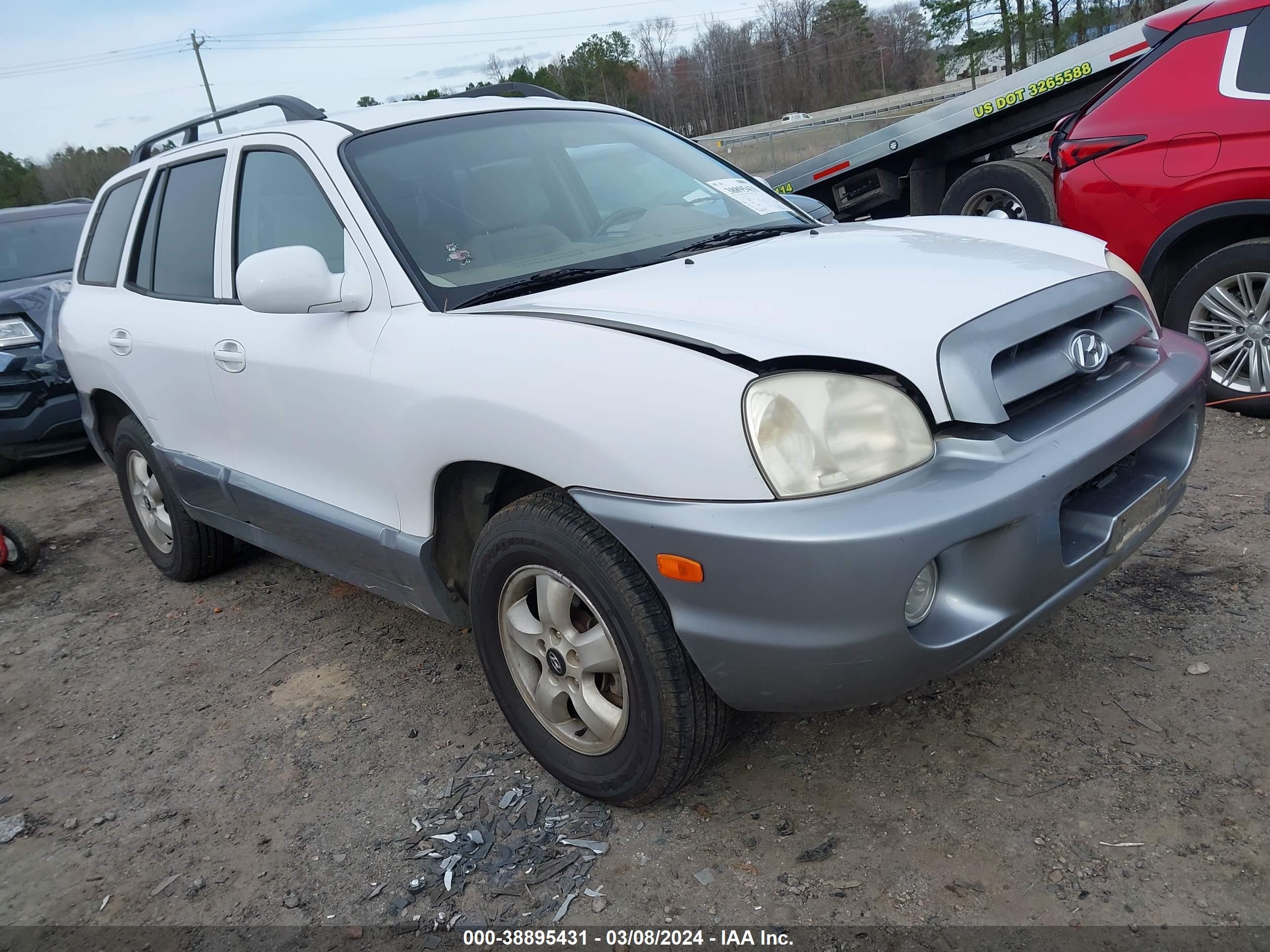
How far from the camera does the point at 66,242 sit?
25.4ft

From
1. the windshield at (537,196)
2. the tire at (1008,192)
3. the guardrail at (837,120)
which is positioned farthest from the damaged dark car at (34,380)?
the guardrail at (837,120)

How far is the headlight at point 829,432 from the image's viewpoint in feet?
6.20

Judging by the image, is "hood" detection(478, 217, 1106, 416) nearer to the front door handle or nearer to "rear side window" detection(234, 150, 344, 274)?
"rear side window" detection(234, 150, 344, 274)

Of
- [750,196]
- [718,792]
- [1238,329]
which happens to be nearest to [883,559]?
[718,792]

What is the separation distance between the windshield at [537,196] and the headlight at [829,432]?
37.2 inches

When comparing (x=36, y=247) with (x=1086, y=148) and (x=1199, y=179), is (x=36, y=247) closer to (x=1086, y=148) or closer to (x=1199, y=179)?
(x=1086, y=148)

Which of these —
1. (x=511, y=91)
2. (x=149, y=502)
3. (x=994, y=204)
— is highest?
(x=511, y=91)

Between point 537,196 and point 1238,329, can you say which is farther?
point 1238,329

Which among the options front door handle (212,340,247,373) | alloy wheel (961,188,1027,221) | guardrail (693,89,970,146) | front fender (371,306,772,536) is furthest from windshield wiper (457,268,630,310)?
guardrail (693,89,970,146)

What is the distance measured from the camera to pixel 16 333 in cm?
665

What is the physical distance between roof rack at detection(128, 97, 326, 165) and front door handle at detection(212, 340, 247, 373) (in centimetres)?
80

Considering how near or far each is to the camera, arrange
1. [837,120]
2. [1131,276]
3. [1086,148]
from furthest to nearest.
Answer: [837,120]
[1086,148]
[1131,276]

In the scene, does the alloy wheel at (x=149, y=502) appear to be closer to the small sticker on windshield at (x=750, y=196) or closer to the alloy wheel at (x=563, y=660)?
the alloy wheel at (x=563, y=660)

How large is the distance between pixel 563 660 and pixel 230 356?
1.66 meters
